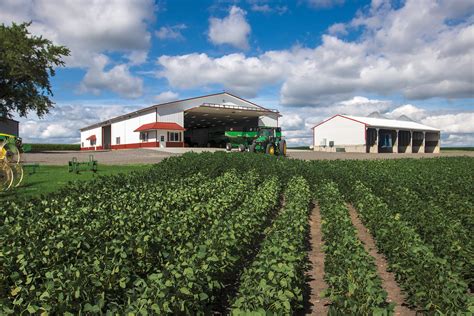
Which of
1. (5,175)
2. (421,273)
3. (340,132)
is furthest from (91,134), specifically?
(421,273)

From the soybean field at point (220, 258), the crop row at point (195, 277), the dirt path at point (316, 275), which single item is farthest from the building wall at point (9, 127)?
the crop row at point (195, 277)

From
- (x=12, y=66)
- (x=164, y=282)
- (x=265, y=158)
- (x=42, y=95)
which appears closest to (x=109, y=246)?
(x=164, y=282)

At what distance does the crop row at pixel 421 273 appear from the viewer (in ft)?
14.6

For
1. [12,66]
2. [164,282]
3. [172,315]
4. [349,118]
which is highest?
[12,66]

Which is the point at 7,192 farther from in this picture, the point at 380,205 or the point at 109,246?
the point at 380,205

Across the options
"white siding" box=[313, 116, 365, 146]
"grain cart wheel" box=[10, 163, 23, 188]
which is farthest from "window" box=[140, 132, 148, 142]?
"grain cart wheel" box=[10, 163, 23, 188]

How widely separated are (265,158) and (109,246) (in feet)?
45.7

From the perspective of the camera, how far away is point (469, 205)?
9.20 m

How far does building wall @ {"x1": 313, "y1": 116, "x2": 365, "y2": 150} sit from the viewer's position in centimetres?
5109

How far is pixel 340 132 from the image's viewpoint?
53562mm

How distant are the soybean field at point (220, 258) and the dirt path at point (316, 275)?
3 centimetres

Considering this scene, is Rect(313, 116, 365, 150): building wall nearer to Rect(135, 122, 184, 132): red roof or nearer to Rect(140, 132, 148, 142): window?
Rect(135, 122, 184, 132): red roof

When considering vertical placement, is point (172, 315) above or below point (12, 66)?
below

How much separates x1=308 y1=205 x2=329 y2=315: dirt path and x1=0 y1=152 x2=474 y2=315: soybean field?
1.1 inches
